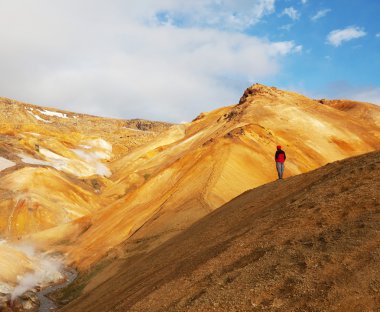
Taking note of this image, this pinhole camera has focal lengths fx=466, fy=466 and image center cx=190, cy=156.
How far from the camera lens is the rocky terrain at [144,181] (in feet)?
98.2

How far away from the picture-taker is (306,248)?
12.3 metres

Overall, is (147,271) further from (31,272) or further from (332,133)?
(332,133)

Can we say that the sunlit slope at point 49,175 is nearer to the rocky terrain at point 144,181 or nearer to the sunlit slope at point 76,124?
the rocky terrain at point 144,181

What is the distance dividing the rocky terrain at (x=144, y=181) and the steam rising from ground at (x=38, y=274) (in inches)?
4.0

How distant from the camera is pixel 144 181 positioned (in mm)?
56406

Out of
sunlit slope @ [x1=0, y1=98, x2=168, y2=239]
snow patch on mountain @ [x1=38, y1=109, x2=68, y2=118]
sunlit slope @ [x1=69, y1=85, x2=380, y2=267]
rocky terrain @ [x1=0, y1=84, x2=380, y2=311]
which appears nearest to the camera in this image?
rocky terrain @ [x1=0, y1=84, x2=380, y2=311]

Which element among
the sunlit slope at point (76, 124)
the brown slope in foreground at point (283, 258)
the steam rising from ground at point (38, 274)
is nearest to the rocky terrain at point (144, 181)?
the steam rising from ground at point (38, 274)

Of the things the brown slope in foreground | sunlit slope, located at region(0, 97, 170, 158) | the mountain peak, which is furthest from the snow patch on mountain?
the brown slope in foreground

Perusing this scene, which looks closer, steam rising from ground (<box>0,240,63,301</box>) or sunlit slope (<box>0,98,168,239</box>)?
steam rising from ground (<box>0,240,63,301</box>)

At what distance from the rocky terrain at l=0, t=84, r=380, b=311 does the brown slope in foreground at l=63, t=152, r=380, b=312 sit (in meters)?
7.40

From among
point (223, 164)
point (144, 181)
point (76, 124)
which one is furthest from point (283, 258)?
point (76, 124)

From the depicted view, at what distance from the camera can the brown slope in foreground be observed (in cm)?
1032

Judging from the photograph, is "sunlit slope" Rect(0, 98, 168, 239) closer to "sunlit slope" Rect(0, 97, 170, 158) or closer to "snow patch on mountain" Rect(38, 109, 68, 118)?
"sunlit slope" Rect(0, 97, 170, 158)

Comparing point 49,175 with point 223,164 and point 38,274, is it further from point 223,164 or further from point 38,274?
point 223,164
